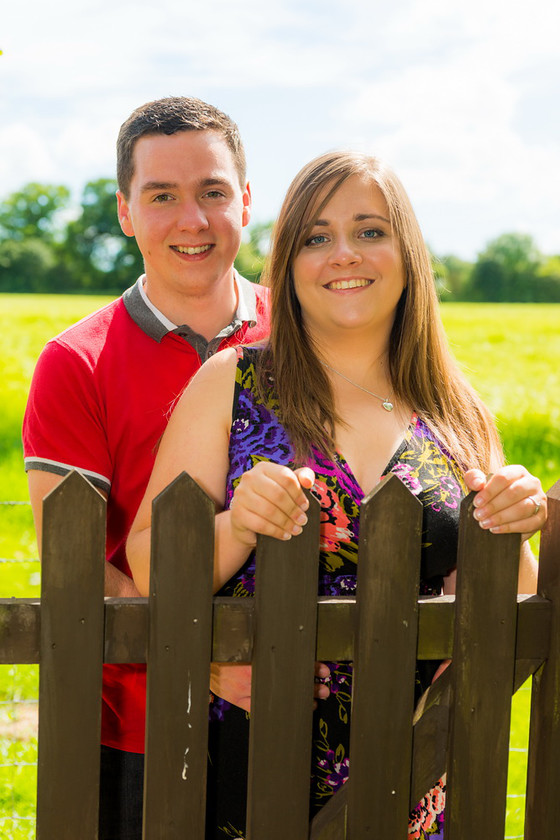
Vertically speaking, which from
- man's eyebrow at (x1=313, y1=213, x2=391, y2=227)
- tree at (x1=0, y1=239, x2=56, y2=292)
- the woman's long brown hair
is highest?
tree at (x1=0, y1=239, x2=56, y2=292)

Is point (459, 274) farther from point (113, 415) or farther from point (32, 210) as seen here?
point (113, 415)

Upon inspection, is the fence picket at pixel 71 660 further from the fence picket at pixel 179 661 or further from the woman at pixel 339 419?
the woman at pixel 339 419

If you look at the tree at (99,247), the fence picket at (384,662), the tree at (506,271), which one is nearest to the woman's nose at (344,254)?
the fence picket at (384,662)

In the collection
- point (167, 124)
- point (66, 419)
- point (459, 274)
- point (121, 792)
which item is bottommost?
point (121, 792)

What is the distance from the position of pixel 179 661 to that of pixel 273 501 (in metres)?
0.38

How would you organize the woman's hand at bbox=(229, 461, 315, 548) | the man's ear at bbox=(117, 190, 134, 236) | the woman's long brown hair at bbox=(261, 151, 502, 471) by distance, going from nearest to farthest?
the woman's hand at bbox=(229, 461, 315, 548), the woman's long brown hair at bbox=(261, 151, 502, 471), the man's ear at bbox=(117, 190, 134, 236)

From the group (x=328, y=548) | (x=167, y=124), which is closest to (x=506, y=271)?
(x=167, y=124)

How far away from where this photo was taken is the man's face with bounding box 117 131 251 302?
8.91 feet

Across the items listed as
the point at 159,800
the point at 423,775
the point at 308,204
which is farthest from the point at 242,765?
the point at 308,204

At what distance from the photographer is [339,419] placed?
2.06m

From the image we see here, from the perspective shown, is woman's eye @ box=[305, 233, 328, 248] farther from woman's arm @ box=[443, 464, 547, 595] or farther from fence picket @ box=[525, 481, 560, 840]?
fence picket @ box=[525, 481, 560, 840]

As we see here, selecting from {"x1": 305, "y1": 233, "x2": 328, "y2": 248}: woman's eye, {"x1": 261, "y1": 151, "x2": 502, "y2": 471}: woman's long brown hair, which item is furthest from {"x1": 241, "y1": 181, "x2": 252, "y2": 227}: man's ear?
{"x1": 305, "y1": 233, "x2": 328, "y2": 248}: woman's eye

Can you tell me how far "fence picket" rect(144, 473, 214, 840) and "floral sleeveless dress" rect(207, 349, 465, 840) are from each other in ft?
0.76

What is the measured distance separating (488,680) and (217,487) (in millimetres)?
708
